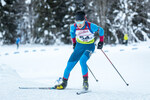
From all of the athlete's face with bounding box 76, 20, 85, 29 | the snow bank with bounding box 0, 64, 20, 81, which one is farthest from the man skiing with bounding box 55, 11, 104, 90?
the snow bank with bounding box 0, 64, 20, 81

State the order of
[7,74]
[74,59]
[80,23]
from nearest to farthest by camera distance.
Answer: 1. [80,23]
2. [74,59]
3. [7,74]

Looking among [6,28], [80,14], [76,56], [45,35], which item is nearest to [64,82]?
[76,56]

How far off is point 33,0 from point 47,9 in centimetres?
570

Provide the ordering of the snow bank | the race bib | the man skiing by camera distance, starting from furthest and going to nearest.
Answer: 1. the snow bank
2. the race bib
3. the man skiing

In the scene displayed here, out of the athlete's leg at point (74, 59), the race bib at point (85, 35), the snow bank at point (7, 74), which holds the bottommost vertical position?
the snow bank at point (7, 74)

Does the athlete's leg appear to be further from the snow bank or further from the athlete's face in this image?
the snow bank

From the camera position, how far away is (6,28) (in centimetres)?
3319

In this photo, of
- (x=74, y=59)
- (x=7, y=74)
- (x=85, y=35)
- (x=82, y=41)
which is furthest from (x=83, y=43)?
(x=7, y=74)

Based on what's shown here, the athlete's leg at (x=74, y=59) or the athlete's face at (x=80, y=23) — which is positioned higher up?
the athlete's face at (x=80, y=23)

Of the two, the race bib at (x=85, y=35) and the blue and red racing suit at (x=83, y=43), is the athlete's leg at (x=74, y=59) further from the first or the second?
the race bib at (x=85, y=35)

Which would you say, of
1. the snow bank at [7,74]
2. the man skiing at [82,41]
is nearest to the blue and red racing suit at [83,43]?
the man skiing at [82,41]

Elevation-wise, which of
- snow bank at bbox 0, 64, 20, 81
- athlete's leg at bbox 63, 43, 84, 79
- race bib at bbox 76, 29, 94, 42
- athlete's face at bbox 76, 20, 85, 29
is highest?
athlete's face at bbox 76, 20, 85, 29

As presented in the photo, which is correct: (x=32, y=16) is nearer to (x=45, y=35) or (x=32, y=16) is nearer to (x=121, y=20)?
(x=45, y=35)

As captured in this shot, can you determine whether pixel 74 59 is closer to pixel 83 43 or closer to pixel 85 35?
pixel 83 43
